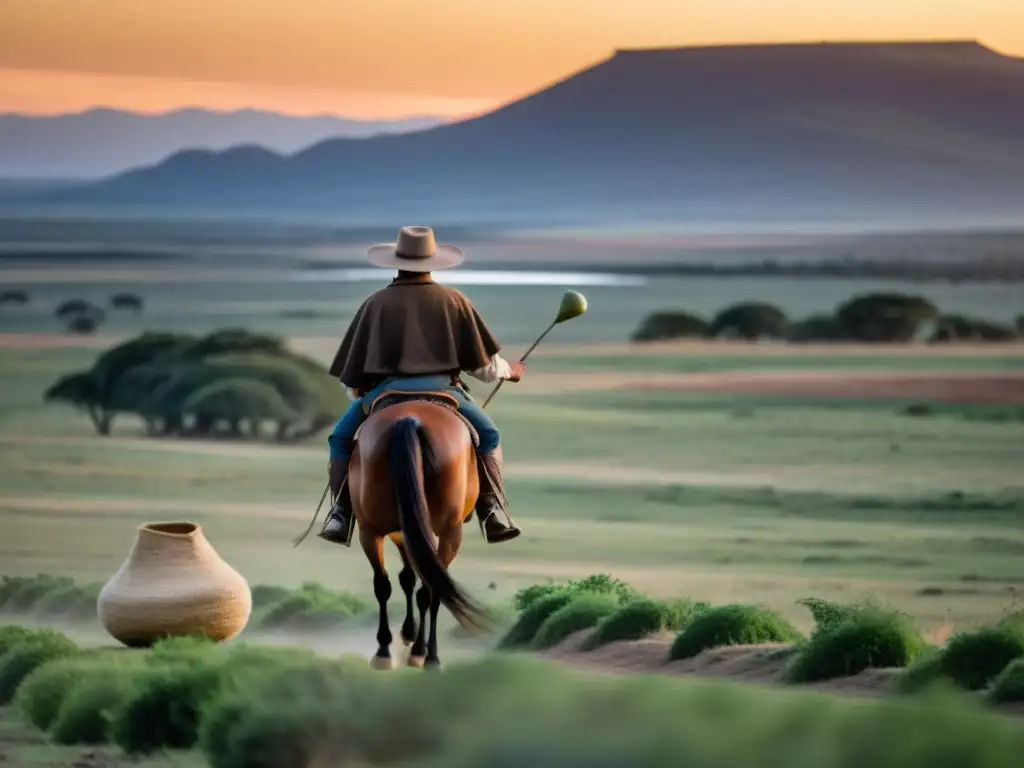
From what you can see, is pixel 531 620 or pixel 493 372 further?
pixel 531 620

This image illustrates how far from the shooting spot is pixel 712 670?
9438 millimetres

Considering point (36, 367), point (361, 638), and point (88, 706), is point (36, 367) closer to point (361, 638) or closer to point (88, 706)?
point (361, 638)

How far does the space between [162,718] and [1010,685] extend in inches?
139

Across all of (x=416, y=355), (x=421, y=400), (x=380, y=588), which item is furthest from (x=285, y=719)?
(x=416, y=355)

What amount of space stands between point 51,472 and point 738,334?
44.1 ft

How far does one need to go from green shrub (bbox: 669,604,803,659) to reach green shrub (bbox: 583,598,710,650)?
1.16 feet

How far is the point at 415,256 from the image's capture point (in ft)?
29.3

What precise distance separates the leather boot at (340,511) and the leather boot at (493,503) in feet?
1.87

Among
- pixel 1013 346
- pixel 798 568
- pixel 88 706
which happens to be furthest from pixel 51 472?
pixel 88 706

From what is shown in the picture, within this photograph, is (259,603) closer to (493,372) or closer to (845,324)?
(493,372)

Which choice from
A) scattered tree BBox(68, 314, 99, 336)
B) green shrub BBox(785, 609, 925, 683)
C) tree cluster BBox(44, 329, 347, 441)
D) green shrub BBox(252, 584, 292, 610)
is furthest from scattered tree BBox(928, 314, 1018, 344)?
green shrub BBox(785, 609, 925, 683)

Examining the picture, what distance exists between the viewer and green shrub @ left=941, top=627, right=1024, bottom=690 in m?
8.87

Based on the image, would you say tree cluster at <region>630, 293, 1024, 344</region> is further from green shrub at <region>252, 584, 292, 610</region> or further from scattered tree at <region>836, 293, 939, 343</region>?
green shrub at <region>252, 584, 292, 610</region>

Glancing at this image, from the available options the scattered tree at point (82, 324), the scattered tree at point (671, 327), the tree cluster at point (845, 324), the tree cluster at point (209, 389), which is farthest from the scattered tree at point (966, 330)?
the scattered tree at point (82, 324)
